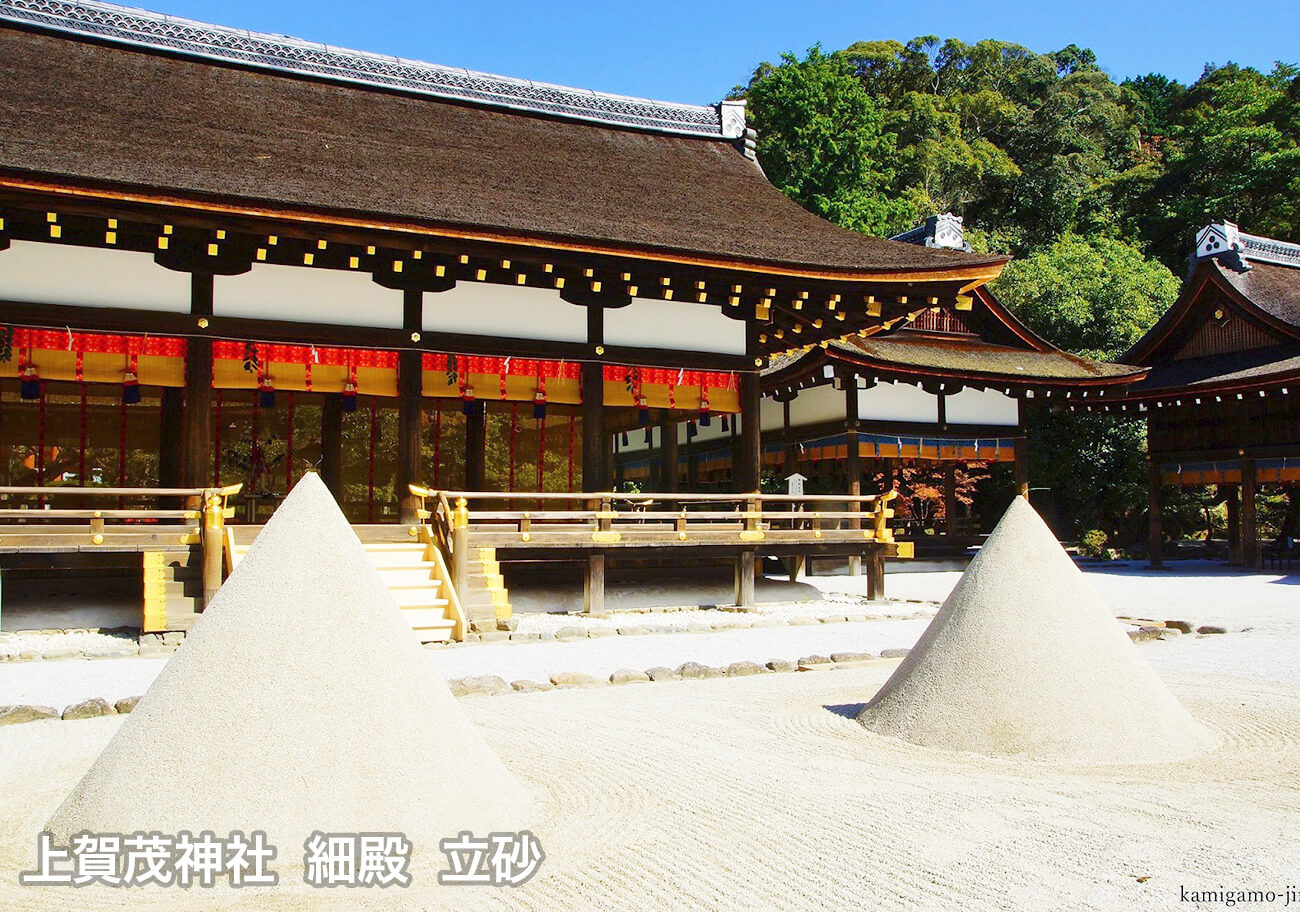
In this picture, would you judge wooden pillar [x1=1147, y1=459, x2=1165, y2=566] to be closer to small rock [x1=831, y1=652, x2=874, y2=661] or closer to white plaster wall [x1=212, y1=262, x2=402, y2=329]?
small rock [x1=831, y1=652, x2=874, y2=661]

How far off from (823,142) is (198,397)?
32.9 meters

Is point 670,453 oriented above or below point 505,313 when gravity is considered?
below

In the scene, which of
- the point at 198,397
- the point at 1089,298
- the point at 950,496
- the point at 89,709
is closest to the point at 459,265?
the point at 198,397

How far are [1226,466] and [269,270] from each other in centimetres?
2078

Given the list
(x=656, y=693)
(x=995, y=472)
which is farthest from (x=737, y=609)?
(x=995, y=472)

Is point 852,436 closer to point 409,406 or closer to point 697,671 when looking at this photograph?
point 409,406

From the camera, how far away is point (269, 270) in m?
12.0

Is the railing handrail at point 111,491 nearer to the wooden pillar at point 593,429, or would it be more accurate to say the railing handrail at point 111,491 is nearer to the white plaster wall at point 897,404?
the wooden pillar at point 593,429

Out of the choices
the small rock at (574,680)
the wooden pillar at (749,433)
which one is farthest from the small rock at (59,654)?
the wooden pillar at (749,433)

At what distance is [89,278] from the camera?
11164 millimetres

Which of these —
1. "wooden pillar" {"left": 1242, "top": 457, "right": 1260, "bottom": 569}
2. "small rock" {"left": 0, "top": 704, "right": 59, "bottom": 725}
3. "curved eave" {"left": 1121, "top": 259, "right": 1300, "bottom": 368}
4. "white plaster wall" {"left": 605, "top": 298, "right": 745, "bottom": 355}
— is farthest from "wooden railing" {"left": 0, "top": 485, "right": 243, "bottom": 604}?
"curved eave" {"left": 1121, "top": 259, "right": 1300, "bottom": 368}

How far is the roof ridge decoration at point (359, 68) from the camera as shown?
560 inches

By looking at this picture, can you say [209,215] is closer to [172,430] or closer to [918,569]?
[172,430]

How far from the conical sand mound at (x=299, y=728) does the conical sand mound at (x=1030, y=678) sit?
2.76 metres
